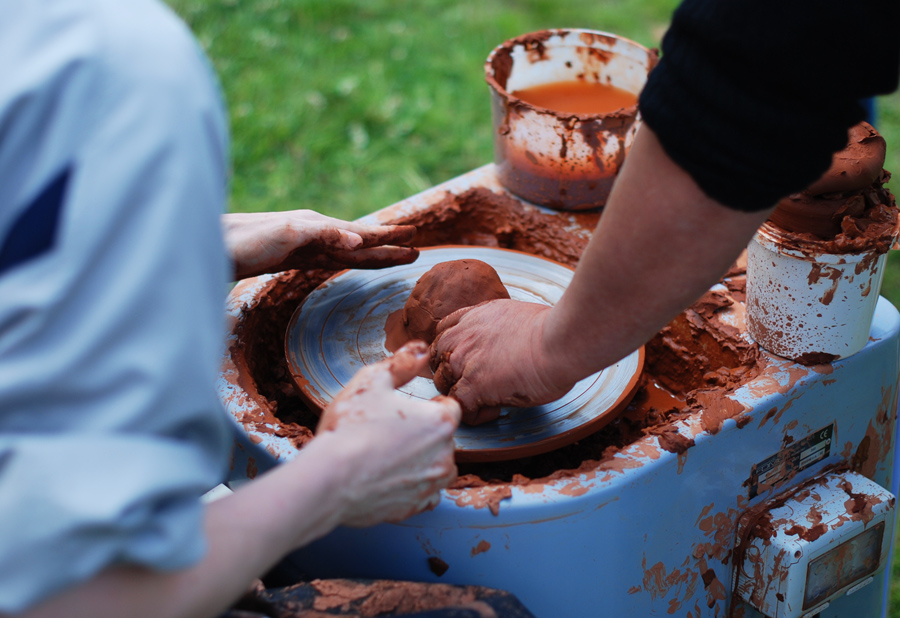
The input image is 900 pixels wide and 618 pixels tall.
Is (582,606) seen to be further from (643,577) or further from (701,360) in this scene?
(701,360)

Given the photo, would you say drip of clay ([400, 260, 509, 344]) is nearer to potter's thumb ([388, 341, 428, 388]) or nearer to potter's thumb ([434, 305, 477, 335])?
potter's thumb ([434, 305, 477, 335])

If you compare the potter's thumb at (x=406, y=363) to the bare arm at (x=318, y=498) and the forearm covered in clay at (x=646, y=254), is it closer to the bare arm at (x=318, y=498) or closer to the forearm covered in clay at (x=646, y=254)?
the bare arm at (x=318, y=498)

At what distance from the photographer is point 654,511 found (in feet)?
4.27

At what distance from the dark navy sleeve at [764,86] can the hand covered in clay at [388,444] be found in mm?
440

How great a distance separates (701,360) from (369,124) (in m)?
2.58

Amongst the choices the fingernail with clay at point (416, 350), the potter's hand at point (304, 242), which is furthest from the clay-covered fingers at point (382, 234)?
the fingernail with clay at point (416, 350)

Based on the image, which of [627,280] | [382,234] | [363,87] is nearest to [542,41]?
[382,234]

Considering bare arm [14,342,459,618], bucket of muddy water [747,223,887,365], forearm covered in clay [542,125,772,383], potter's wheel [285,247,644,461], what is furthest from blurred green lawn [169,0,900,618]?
bare arm [14,342,459,618]

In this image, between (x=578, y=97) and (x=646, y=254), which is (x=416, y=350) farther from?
(x=578, y=97)

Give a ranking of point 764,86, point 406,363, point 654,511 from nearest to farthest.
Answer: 1. point 764,86
2. point 406,363
3. point 654,511

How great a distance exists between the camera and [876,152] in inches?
53.9

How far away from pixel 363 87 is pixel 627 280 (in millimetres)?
Answer: 3273

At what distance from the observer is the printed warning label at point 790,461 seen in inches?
56.5

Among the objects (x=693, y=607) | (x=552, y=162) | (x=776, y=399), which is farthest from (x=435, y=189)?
(x=693, y=607)
